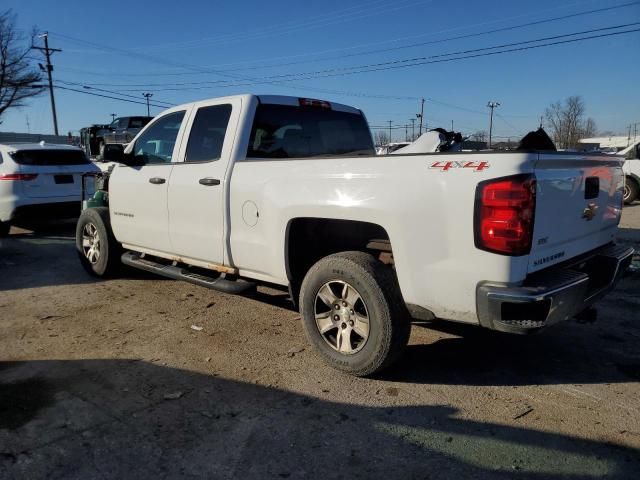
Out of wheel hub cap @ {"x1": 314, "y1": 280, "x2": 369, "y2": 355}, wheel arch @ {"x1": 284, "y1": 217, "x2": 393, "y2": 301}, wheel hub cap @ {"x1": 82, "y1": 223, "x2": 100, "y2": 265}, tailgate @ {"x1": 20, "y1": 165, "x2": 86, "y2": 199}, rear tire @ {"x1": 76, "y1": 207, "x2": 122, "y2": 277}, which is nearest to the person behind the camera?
wheel hub cap @ {"x1": 314, "y1": 280, "x2": 369, "y2": 355}

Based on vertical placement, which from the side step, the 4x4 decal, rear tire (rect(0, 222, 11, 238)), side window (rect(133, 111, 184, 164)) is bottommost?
rear tire (rect(0, 222, 11, 238))

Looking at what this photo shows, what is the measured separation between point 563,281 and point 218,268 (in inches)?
111

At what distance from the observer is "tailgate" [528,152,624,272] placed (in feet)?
9.66

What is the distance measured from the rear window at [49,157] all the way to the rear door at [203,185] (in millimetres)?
5634

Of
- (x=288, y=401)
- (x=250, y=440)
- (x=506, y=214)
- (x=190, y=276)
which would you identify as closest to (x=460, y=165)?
(x=506, y=214)

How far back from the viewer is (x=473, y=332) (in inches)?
181

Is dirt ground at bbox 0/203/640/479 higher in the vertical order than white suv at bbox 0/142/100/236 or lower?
lower

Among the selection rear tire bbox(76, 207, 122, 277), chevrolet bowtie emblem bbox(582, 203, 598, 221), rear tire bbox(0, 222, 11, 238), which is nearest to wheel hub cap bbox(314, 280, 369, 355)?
chevrolet bowtie emblem bbox(582, 203, 598, 221)

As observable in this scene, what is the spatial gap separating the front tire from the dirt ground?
0.20 m

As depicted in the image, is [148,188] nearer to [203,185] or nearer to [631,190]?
[203,185]

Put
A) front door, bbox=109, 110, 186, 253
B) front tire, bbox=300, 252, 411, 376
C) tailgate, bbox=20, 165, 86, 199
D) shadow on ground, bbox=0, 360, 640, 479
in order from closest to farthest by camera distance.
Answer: shadow on ground, bbox=0, 360, 640, 479
front tire, bbox=300, 252, 411, 376
front door, bbox=109, 110, 186, 253
tailgate, bbox=20, 165, 86, 199

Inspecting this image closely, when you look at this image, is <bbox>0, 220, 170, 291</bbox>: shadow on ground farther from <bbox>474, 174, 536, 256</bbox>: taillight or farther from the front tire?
<bbox>474, 174, 536, 256</bbox>: taillight

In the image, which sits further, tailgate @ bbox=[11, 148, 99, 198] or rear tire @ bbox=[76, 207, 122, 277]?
tailgate @ bbox=[11, 148, 99, 198]

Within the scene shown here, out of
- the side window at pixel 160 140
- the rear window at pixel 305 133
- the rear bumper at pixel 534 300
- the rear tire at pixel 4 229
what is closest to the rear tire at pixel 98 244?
the side window at pixel 160 140
